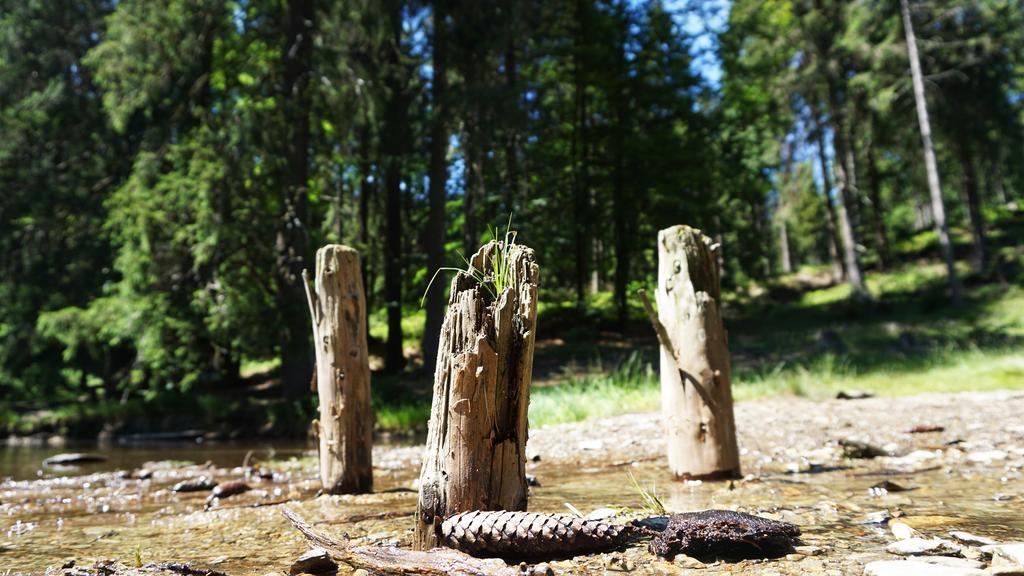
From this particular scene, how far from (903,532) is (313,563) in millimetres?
2766

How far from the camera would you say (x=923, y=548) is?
10.3 ft

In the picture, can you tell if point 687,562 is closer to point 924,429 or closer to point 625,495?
point 625,495

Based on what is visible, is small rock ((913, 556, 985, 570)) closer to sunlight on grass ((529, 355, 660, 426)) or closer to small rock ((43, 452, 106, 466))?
sunlight on grass ((529, 355, 660, 426))

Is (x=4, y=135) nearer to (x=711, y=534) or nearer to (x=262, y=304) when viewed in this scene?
(x=262, y=304)

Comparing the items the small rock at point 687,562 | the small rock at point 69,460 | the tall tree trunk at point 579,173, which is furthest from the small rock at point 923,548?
the tall tree trunk at point 579,173

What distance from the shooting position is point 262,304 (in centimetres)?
1680

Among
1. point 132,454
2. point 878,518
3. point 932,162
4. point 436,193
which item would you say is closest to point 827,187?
point 932,162

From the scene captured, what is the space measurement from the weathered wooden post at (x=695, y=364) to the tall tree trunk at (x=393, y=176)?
1204 cm

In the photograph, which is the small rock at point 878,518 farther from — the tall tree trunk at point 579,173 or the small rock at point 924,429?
the tall tree trunk at point 579,173

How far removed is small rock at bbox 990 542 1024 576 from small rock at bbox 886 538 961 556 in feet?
0.97

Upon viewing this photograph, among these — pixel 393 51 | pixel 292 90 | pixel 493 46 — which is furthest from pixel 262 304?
pixel 493 46

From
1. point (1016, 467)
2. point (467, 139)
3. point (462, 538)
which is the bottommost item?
point (1016, 467)

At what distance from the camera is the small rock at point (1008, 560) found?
8.76 feet

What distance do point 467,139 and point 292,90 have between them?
14.7 feet
